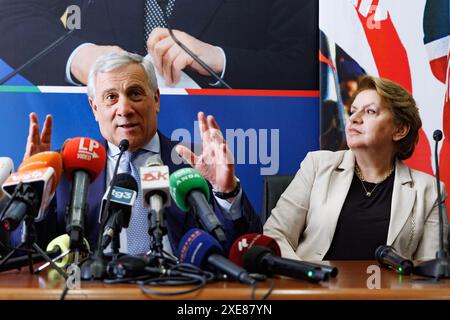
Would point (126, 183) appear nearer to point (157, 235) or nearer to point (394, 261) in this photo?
point (157, 235)

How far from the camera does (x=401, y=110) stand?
275 centimetres

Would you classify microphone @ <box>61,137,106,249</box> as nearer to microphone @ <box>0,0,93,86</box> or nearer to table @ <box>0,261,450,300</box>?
table @ <box>0,261,450,300</box>

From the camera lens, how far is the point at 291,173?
9.88 ft

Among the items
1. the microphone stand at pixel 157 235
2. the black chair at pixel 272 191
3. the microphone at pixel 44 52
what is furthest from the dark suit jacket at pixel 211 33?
the microphone stand at pixel 157 235

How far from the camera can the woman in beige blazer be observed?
244 cm

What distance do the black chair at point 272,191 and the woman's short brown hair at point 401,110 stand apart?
58 cm

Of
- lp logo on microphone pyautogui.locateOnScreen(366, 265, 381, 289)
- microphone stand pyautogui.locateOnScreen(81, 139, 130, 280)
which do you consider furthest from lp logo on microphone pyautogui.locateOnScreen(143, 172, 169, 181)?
lp logo on microphone pyautogui.locateOnScreen(366, 265, 381, 289)

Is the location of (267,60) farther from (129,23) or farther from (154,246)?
(154,246)

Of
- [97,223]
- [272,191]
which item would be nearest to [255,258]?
[272,191]

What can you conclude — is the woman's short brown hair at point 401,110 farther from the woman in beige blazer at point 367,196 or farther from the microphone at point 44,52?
the microphone at point 44,52

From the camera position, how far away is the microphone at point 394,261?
1.59 m
